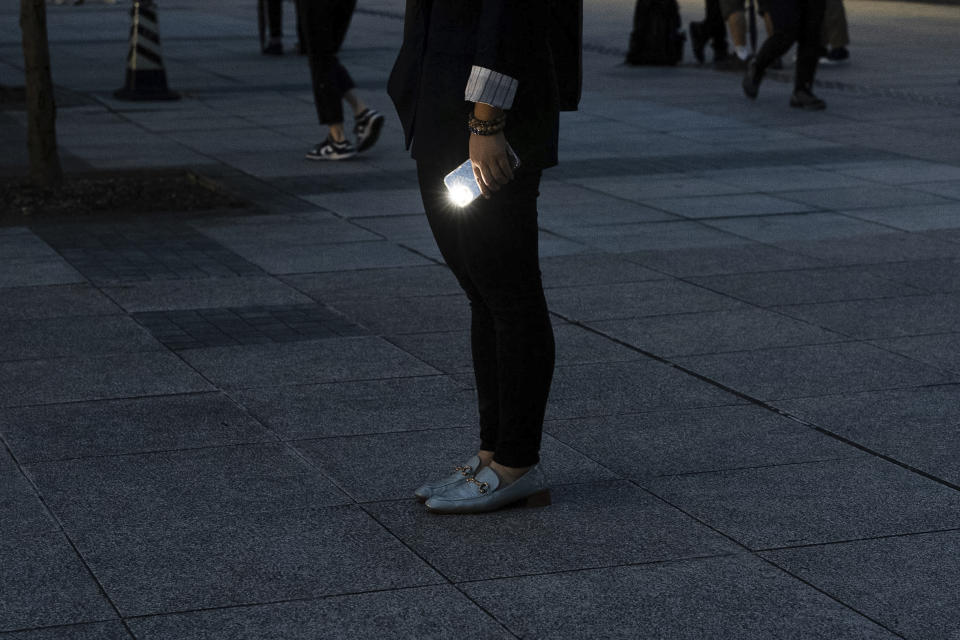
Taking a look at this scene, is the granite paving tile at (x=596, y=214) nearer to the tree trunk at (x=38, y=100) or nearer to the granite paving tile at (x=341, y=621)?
the tree trunk at (x=38, y=100)

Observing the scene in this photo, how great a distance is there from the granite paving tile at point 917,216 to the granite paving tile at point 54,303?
4357mm

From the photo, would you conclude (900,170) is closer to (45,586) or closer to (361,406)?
(361,406)

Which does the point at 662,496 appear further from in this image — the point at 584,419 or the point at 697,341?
the point at 697,341

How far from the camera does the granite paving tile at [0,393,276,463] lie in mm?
4832

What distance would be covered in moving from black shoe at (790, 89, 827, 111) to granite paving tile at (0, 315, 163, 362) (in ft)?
29.6

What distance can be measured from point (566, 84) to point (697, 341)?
226 centimetres

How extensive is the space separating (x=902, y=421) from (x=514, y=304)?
1706 millimetres

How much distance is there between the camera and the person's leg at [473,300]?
13.5 ft

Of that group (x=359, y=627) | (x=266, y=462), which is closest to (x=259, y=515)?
(x=266, y=462)

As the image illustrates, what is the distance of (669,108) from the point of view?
14.4 m

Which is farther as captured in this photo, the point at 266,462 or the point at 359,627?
the point at 266,462

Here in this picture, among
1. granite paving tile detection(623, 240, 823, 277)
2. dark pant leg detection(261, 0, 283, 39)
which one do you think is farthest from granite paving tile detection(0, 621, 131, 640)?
dark pant leg detection(261, 0, 283, 39)

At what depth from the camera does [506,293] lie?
13.4 feet

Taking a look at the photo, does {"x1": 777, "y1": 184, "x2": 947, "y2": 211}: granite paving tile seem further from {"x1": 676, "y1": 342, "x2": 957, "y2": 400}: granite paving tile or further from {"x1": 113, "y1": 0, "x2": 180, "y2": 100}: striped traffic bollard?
{"x1": 113, "y1": 0, "x2": 180, "y2": 100}: striped traffic bollard
